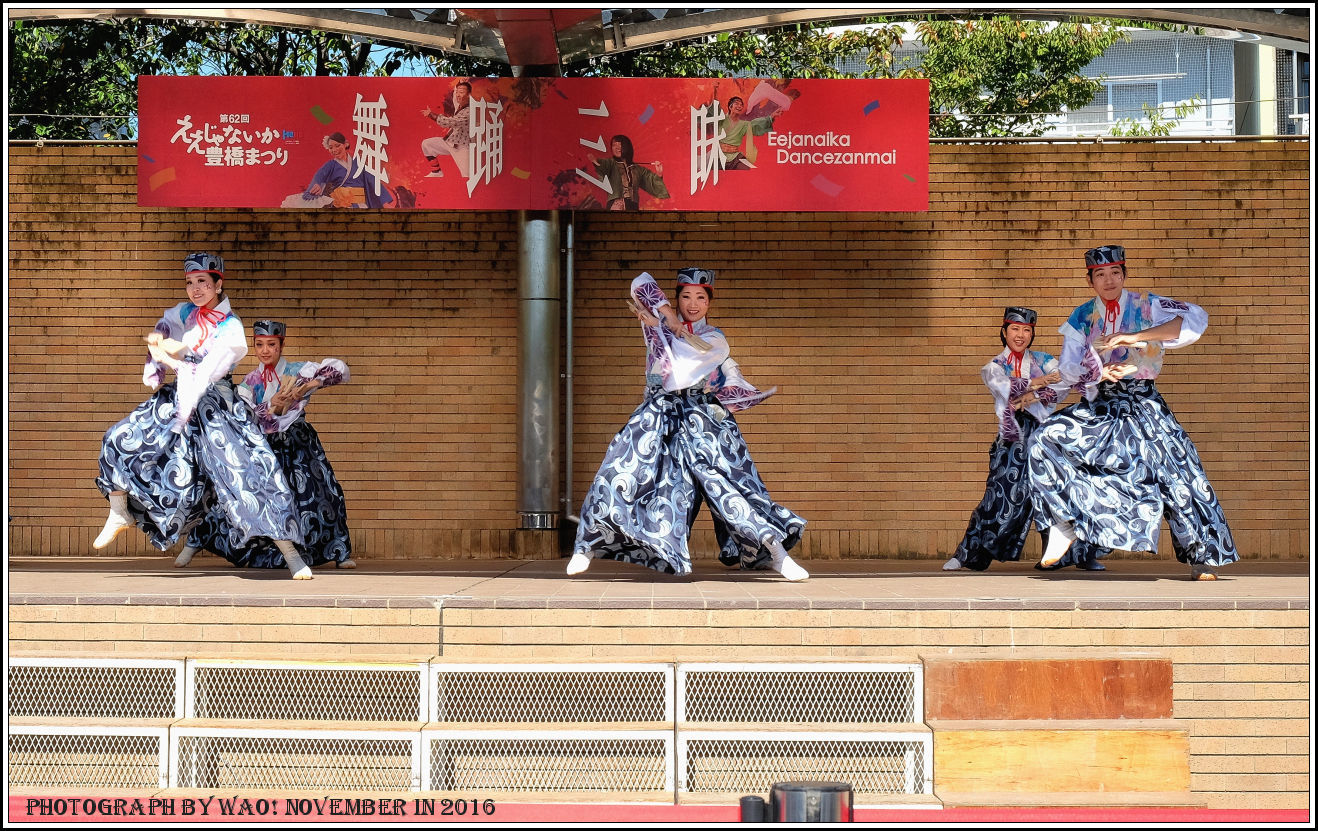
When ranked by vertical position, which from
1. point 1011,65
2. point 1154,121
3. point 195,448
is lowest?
point 195,448

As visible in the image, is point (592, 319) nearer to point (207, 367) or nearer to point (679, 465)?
point (679, 465)

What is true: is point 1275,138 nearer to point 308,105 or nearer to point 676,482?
point 676,482

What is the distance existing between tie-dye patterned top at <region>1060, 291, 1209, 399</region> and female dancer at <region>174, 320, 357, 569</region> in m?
4.18

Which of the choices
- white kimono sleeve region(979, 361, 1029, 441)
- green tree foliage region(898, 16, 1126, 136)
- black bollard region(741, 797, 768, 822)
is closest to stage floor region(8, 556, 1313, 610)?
white kimono sleeve region(979, 361, 1029, 441)

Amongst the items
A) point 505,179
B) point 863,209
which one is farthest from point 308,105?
point 863,209

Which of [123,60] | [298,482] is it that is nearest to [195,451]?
[298,482]

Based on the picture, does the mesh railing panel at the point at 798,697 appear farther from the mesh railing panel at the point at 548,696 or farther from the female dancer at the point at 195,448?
the female dancer at the point at 195,448

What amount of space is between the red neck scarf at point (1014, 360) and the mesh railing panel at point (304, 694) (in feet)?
14.5

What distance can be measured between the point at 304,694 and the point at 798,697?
199 centimetres

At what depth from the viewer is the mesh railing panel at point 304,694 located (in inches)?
224

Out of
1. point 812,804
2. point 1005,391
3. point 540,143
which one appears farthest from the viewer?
point 540,143

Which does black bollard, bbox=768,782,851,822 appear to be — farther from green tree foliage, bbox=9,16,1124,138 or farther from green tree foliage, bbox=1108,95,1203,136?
green tree foliage, bbox=1108,95,1203,136

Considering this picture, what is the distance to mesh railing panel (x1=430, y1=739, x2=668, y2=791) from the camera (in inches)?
221

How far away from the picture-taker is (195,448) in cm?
741
